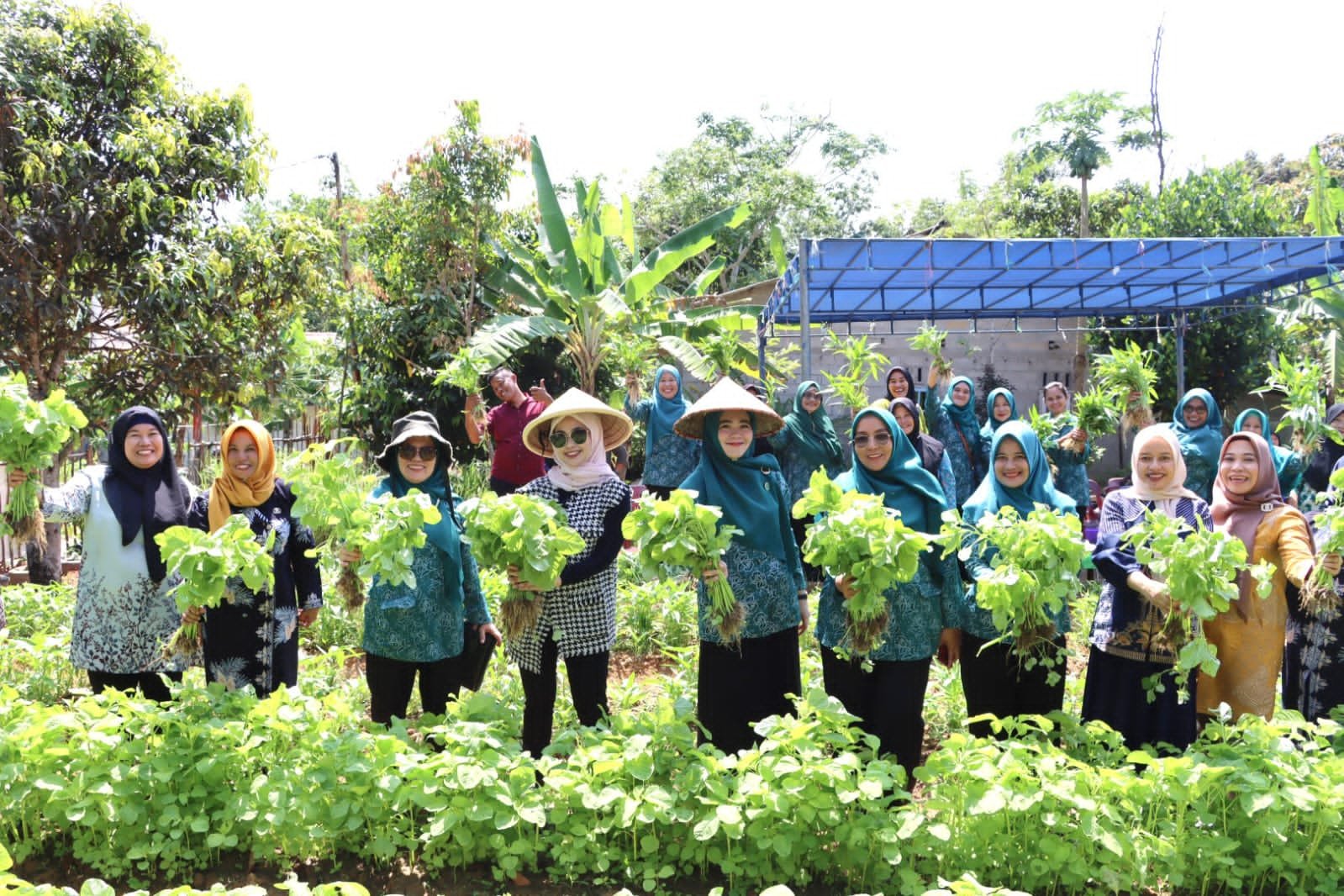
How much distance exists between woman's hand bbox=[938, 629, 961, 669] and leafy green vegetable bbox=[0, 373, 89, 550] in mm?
3292

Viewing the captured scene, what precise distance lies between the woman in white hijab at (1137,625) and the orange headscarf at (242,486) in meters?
3.18

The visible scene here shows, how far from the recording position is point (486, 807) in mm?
2973

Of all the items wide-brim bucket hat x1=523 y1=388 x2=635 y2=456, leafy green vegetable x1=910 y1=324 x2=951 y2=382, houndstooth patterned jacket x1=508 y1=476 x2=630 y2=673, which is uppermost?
leafy green vegetable x1=910 y1=324 x2=951 y2=382

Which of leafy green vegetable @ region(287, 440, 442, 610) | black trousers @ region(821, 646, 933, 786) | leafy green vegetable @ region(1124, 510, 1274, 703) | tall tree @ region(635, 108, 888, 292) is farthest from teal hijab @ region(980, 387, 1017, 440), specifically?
tall tree @ region(635, 108, 888, 292)

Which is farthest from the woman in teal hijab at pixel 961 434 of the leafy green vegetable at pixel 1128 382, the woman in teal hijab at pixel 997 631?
the woman in teal hijab at pixel 997 631

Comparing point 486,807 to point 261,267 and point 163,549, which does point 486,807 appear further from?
point 261,267

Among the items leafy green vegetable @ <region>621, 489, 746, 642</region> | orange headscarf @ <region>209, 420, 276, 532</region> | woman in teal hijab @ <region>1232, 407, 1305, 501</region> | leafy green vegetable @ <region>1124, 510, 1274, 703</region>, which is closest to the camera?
leafy green vegetable @ <region>1124, 510, 1274, 703</region>

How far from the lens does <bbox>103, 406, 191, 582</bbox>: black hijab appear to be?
12.8 ft

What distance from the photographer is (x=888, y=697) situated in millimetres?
3754

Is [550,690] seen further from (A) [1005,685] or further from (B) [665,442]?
(B) [665,442]

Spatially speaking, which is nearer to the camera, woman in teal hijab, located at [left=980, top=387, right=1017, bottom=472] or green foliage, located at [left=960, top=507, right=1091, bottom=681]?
green foliage, located at [left=960, top=507, right=1091, bottom=681]

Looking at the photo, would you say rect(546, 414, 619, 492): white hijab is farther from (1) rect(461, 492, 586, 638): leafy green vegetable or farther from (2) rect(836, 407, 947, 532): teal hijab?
(2) rect(836, 407, 947, 532): teal hijab

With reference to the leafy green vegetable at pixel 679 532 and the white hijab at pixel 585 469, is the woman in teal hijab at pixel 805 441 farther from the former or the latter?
the leafy green vegetable at pixel 679 532

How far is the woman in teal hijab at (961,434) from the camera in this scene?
7.69m
